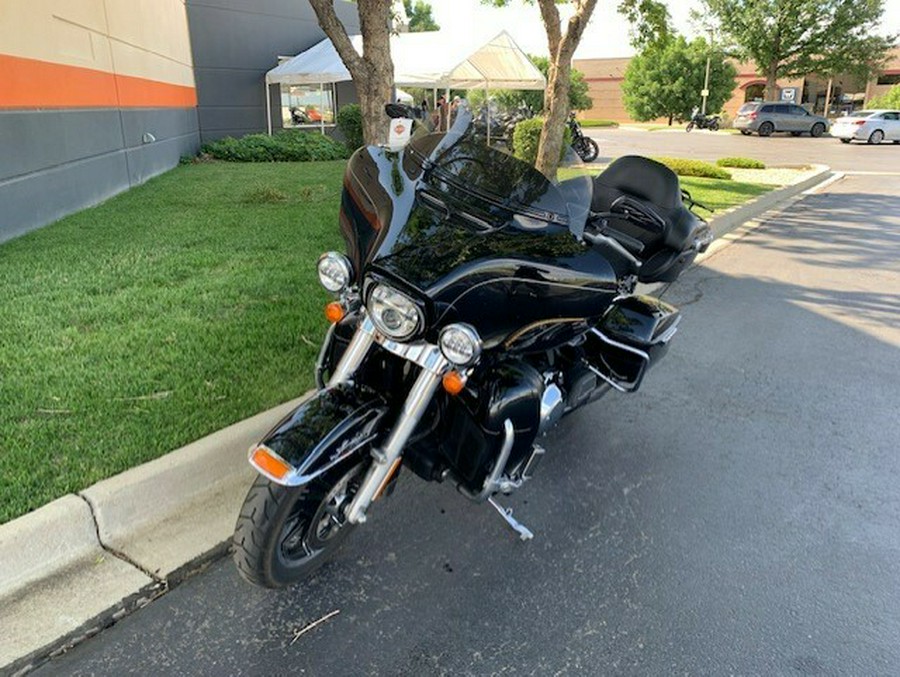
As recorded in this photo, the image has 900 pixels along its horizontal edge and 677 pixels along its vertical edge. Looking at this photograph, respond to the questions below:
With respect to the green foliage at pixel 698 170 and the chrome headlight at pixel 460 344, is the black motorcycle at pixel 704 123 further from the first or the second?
the chrome headlight at pixel 460 344

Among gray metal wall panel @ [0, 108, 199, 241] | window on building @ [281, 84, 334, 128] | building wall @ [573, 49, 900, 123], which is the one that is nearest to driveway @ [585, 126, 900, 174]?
window on building @ [281, 84, 334, 128]

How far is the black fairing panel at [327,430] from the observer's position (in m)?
2.23

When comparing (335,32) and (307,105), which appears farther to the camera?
(307,105)

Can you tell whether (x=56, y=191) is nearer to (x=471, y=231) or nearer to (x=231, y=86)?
(x=471, y=231)

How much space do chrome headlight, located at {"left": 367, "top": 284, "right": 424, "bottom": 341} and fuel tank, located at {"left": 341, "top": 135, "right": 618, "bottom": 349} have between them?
0.04 metres

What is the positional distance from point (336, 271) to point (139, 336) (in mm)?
2439

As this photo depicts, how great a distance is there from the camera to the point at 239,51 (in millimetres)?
17859

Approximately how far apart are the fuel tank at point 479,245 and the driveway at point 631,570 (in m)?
1.03

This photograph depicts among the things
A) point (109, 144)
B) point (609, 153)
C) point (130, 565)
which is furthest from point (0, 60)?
point (609, 153)

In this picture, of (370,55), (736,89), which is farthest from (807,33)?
(370,55)

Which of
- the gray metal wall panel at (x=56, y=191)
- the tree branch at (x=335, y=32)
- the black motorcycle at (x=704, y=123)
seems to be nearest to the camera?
the tree branch at (x=335, y=32)

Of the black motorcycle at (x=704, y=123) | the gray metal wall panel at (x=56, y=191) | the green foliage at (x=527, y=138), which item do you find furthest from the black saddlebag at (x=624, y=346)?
the black motorcycle at (x=704, y=123)

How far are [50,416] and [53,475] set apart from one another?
0.58 metres

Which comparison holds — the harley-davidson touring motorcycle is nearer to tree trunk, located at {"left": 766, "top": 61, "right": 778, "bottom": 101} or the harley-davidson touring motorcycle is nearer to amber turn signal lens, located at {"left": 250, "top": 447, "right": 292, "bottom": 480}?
amber turn signal lens, located at {"left": 250, "top": 447, "right": 292, "bottom": 480}
